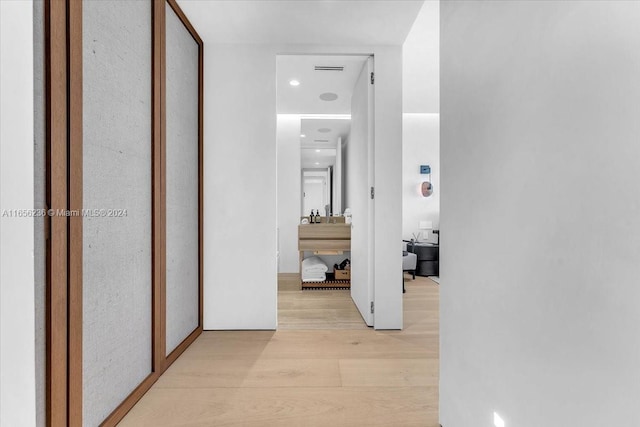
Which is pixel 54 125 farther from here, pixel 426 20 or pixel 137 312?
pixel 426 20

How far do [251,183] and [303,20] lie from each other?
1281 mm

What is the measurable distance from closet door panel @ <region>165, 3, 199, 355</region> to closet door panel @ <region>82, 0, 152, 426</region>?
246 millimetres

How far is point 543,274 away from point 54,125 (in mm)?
1577

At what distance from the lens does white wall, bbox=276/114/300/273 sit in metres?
4.79

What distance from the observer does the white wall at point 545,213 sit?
1.82 ft

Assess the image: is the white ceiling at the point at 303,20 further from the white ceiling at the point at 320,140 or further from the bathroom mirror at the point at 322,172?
the bathroom mirror at the point at 322,172

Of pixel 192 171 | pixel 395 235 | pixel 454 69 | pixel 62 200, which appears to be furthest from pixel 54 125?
pixel 395 235

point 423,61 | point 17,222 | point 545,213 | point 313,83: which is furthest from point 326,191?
point 545,213

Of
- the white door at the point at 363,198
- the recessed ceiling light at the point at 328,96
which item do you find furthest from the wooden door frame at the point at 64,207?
the recessed ceiling light at the point at 328,96

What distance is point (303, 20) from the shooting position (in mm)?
2207

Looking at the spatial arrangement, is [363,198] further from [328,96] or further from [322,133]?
[322,133]

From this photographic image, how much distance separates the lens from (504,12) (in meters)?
0.89

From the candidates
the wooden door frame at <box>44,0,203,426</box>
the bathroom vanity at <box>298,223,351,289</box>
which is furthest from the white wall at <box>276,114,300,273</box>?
the wooden door frame at <box>44,0,203,426</box>

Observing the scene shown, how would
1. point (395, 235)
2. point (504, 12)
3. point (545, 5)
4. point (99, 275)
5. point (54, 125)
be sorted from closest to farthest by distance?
point (545, 5), point (504, 12), point (54, 125), point (99, 275), point (395, 235)
